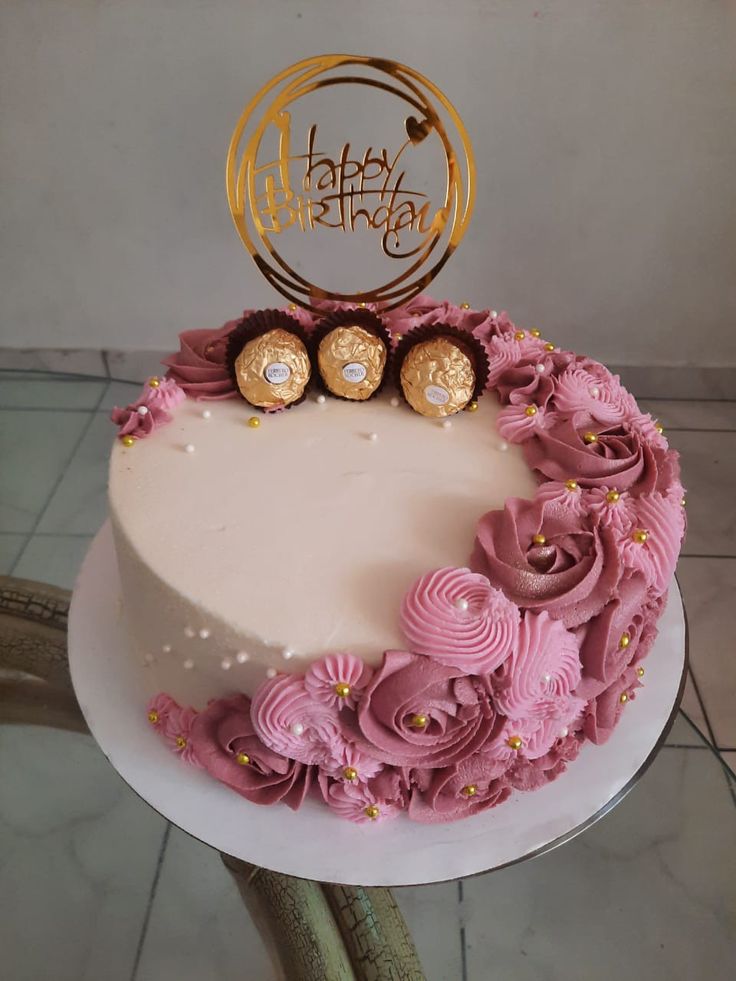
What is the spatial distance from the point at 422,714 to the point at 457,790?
170 millimetres

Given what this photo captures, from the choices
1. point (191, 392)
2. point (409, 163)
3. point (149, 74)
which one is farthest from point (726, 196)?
point (191, 392)

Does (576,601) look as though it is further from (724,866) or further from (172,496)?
(724,866)

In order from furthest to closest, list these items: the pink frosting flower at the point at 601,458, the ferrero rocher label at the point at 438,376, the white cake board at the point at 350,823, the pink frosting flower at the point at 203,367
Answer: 1. the pink frosting flower at the point at 203,367
2. the ferrero rocher label at the point at 438,376
3. the pink frosting flower at the point at 601,458
4. the white cake board at the point at 350,823

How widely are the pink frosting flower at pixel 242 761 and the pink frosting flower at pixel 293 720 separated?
0.11ft

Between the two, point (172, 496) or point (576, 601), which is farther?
point (172, 496)

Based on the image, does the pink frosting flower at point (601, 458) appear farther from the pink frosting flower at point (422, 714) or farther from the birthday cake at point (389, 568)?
the pink frosting flower at point (422, 714)

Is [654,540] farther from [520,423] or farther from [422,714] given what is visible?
[422,714]

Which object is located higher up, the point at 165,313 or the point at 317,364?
the point at 317,364

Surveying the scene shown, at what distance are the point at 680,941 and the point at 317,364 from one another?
4.03ft

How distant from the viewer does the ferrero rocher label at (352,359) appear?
4.42ft

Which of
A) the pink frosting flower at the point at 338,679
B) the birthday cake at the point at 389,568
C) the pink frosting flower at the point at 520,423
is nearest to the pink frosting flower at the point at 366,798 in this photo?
the birthday cake at the point at 389,568

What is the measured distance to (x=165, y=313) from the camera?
2.96 metres

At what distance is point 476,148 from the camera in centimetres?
251

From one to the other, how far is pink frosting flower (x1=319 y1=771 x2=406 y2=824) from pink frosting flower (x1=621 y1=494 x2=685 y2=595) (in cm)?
46
